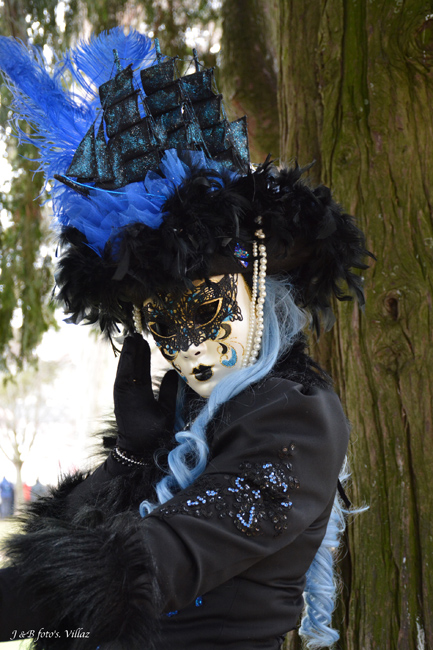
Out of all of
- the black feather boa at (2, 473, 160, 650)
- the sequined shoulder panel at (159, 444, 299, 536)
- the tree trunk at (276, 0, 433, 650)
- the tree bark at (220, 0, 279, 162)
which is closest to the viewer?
the black feather boa at (2, 473, 160, 650)

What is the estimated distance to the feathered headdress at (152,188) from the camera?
65.7 inches

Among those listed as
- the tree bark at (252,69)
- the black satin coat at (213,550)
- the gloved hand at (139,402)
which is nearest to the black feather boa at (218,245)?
the gloved hand at (139,402)

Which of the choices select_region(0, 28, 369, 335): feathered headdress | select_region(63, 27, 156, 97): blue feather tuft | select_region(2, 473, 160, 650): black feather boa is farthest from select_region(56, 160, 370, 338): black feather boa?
select_region(2, 473, 160, 650): black feather boa

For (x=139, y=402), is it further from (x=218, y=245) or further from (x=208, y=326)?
(x=218, y=245)

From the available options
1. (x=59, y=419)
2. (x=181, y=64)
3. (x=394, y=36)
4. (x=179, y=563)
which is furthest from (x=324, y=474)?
(x=59, y=419)

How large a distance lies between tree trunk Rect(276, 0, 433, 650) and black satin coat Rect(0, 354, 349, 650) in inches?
25.9

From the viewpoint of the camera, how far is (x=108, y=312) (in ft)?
6.89

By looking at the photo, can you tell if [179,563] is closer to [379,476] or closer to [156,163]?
[156,163]

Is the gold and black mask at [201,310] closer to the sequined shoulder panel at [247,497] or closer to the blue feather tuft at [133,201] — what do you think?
the blue feather tuft at [133,201]

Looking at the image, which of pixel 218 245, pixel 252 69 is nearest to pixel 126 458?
pixel 218 245

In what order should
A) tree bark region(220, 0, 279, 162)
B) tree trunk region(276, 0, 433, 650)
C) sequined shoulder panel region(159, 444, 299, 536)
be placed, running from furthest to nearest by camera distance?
tree bark region(220, 0, 279, 162), tree trunk region(276, 0, 433, 650), sequined shoulder panel region(159, 444, 299, 536)

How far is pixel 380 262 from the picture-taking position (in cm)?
241

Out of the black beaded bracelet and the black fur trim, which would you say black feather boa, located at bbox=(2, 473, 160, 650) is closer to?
the black fur trim

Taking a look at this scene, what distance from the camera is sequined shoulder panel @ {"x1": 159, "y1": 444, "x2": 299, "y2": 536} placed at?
1.42m
